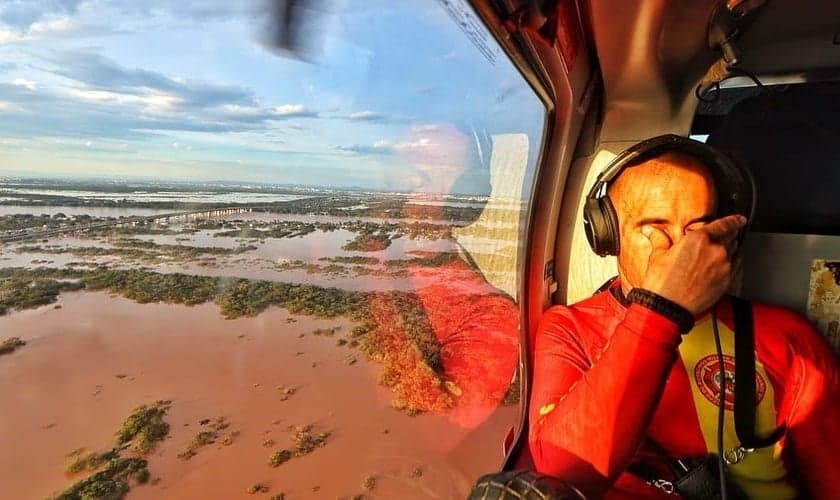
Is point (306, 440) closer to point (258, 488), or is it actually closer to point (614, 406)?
point (258, 488)

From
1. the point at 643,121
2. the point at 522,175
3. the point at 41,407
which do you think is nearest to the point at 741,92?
the point at 643,121

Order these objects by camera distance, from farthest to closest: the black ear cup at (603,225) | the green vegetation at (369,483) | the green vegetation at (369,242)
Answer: the green vegetation at (369,483)
the green vegetation at (369,242)
the black ear cup at (603,225)

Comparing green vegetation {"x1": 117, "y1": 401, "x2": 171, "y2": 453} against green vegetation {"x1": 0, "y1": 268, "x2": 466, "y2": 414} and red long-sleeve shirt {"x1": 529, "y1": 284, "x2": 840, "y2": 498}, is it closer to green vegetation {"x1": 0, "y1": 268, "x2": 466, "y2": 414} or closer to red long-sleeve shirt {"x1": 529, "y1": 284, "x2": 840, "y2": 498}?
green vegetation {"x1": 0, "y1": 268, "x2": 466, "y2": 414}

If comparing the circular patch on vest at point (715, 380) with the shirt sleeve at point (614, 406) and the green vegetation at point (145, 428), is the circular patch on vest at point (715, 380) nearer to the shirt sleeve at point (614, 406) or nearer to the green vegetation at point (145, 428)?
the shirt sleeve at point (614, 406)

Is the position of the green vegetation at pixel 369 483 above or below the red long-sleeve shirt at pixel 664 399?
below

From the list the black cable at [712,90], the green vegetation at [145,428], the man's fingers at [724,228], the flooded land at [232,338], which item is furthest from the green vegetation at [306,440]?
the black cable at [712,90]

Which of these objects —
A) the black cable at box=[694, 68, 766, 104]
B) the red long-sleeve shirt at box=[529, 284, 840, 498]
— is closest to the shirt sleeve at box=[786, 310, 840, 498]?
the red long-sleeve shirt at box=[529, 284, 840, 498]

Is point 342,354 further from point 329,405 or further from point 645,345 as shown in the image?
point 645,345
